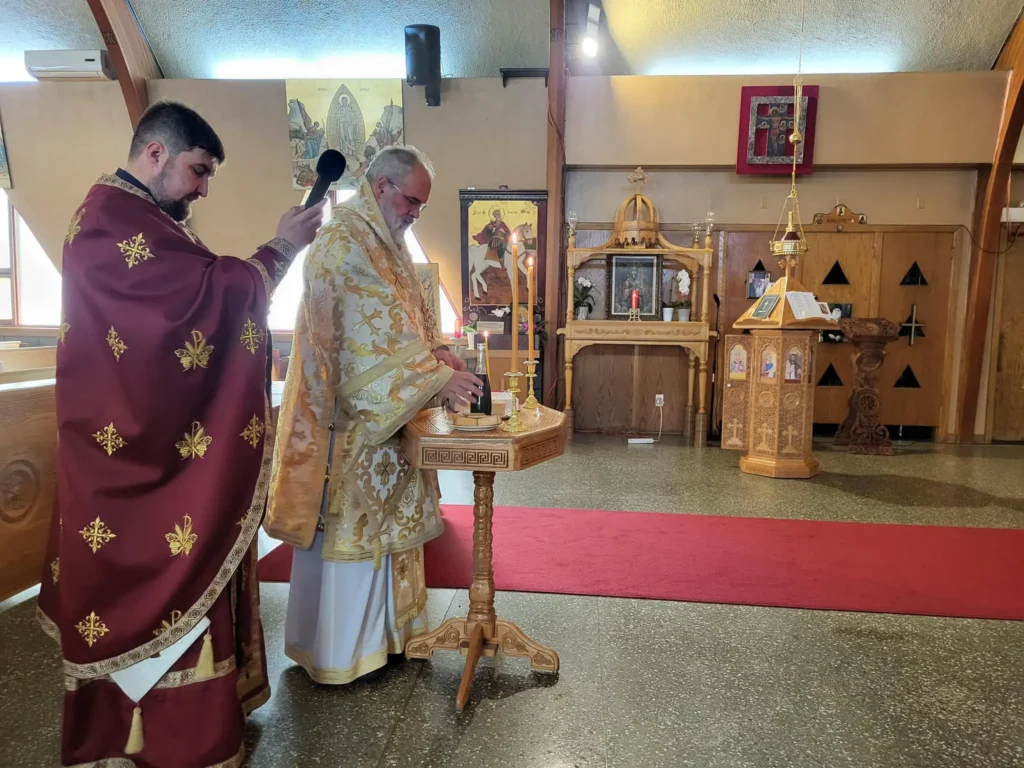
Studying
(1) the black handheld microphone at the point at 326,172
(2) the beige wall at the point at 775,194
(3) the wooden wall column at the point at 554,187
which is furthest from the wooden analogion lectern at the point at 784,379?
(1) the black handheld microphone at the point at 326,172

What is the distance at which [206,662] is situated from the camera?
1.59 meters

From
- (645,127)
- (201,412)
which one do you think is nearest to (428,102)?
(645,127)

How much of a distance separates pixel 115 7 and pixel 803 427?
25.8ft

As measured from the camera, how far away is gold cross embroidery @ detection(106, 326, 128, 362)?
150cm

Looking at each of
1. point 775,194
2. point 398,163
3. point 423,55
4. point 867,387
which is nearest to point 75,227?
point 398,163

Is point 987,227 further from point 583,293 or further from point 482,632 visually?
point 482,632

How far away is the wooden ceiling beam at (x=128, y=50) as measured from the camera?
6.55 m

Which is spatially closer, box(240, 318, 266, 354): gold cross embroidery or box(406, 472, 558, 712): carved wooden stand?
box(240, 318, 266, 354): gold cross embroidery

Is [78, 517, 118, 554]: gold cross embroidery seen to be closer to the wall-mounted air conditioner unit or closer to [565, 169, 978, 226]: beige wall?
[565, 169, 978, 226]: beige wall

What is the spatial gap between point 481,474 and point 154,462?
907 millimetres

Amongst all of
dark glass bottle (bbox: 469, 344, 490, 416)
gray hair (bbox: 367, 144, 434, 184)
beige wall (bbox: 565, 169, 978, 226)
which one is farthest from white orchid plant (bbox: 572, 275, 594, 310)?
dark glass bottle (bbox: 469, 344, 490, 416)

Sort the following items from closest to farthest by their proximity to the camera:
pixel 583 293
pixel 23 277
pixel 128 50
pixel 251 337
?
pixel 251 337, pixel 128 50, pixel 583 293, pixel 23 277

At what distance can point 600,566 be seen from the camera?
323 centimetres

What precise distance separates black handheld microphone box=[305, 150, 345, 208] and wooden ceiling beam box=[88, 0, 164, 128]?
6.51 meters
